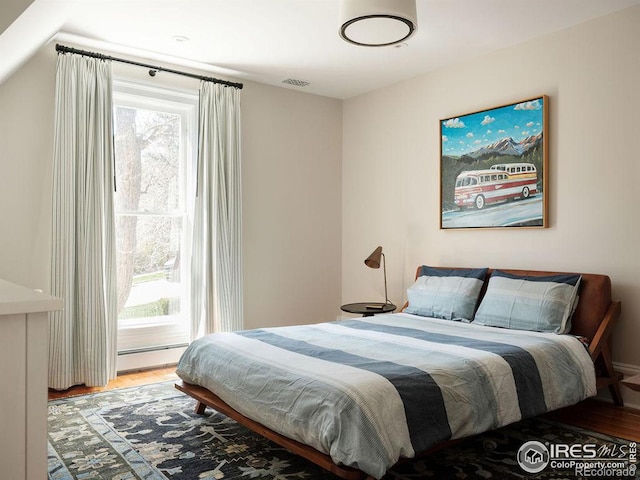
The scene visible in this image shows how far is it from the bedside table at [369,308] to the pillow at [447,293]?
333 millimetres

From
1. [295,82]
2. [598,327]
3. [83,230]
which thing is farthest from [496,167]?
[83,230]

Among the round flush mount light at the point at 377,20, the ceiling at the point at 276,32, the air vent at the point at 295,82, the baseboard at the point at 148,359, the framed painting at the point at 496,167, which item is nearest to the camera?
the round flush mount light at the point at 377,20

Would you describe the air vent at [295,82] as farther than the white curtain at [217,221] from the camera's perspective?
Yes

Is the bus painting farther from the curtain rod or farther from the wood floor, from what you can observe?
the curtain rod

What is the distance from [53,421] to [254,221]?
243 centimetres

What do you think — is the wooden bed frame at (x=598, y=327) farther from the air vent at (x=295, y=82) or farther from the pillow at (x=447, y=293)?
the air vent at (x=295, y=82)

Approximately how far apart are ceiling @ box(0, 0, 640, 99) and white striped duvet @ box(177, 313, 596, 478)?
2.04 m

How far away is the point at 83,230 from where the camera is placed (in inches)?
151

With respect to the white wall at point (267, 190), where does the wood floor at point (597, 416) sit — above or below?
below

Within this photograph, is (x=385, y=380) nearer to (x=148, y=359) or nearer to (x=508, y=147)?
(x=508, y=147)

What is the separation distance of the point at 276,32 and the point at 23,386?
122 inches

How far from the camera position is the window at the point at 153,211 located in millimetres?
4289

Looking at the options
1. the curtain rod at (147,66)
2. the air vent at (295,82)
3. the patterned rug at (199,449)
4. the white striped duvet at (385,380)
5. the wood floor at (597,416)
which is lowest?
the wood floor at (597,416)

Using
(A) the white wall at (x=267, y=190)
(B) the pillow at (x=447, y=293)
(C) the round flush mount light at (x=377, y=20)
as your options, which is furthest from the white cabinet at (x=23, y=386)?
(B) the pillow at (x=447, y=293)
